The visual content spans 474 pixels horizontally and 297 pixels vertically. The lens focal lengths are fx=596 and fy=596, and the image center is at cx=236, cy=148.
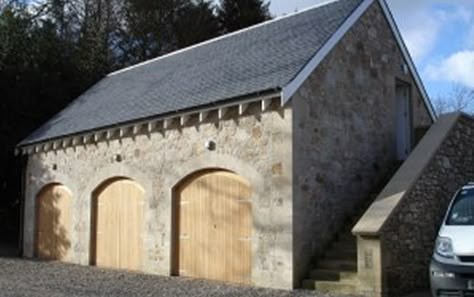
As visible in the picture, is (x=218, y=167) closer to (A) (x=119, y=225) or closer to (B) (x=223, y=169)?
(B) (x=223, y=169)

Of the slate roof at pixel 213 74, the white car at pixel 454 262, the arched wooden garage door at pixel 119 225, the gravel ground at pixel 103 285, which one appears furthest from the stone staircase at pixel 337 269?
the arched wooden garage door at pixel 119 225

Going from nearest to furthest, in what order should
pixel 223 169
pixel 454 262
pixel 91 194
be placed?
pixel 454 262
pixel 223 169
pixel 91 194

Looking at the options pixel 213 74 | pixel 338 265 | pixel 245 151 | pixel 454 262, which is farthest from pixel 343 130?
pixel 454 262

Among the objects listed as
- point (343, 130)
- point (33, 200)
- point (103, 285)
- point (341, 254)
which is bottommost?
point (103, 285)

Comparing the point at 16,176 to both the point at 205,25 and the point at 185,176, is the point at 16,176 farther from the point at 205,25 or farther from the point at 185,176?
the point at 205,25

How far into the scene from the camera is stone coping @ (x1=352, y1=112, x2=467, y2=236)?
10.3 meters

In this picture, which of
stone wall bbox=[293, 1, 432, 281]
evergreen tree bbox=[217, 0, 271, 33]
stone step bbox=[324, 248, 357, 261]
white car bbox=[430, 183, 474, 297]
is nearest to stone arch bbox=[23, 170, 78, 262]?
stone wall bbox=[293, 1, 432, 281]

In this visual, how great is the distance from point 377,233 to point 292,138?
2.62 metres

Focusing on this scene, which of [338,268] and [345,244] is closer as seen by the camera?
[338,268]

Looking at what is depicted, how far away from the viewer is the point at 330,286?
10773mm

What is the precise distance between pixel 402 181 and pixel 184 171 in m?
5.04

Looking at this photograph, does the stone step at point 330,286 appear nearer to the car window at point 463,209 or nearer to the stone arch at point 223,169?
the stone arch at point 223,169

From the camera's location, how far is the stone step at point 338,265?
11.2 metres

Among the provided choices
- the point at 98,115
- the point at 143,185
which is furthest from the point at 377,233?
the point at 98,115
